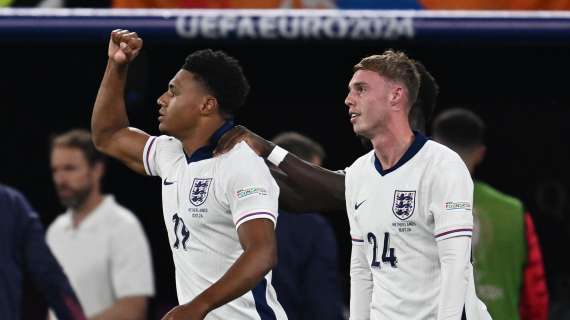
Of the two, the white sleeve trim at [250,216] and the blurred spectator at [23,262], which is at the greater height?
the white sleeve trim at [250,216]

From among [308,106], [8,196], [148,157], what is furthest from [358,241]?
[308,106]

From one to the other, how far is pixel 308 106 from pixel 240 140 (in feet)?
11.4

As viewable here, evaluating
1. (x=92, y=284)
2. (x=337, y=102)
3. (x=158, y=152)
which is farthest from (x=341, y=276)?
(x=158, y=152)

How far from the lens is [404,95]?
16.8ft

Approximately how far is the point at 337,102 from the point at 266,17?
164 cm

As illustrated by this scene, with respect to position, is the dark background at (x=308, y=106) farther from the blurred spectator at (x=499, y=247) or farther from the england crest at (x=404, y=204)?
the england crest at (x=404, y=204)

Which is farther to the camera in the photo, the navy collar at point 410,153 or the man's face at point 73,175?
the man's face at point 73,175

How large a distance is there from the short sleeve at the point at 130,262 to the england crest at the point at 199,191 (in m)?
2.35

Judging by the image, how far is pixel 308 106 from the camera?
28.5 feet

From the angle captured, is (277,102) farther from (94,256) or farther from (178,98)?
(178,98)

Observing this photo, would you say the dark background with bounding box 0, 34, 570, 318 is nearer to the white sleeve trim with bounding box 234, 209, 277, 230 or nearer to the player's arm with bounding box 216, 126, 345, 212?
the player's arm with bounding box 216, 126, 345, 212

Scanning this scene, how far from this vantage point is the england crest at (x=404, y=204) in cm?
493

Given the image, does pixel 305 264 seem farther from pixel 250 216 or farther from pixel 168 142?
pixel 250 216

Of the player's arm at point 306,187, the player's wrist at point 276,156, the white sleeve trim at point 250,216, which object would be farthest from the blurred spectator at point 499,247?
the white sleeve trim at point 250,216
